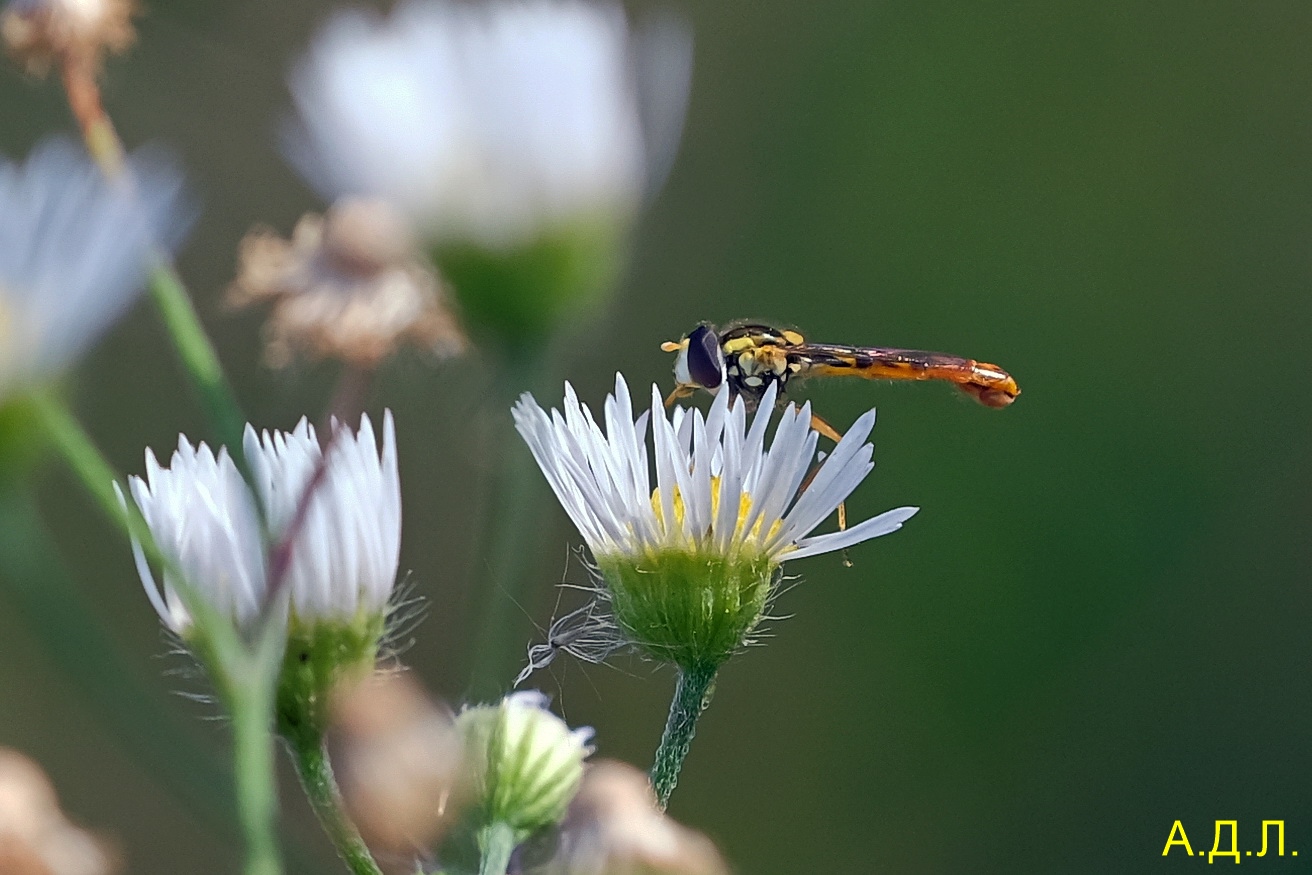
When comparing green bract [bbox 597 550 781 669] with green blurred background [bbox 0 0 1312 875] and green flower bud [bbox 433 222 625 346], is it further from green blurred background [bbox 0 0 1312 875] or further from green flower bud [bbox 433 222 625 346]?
green blurred background [bbox 0 0 1312 875]

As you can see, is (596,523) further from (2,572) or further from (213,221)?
(213,221)

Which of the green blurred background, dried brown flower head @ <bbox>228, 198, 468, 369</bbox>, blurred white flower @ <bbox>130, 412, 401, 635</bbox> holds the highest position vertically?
the green blurred background

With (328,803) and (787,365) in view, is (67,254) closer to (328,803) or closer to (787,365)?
(328,803)

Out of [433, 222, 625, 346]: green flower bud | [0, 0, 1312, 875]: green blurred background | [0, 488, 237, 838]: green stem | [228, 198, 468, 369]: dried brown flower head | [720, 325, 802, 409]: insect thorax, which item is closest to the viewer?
[0, 488, 237, 838]: green stem

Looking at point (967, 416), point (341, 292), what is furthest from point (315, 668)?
point (967, 416)

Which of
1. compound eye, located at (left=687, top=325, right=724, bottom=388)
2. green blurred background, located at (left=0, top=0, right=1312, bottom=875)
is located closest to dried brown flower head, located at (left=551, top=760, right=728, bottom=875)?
compound eye, located at (left=687, top=325, right=724, bottom=388)

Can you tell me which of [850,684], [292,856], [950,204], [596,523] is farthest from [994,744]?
[292,856]

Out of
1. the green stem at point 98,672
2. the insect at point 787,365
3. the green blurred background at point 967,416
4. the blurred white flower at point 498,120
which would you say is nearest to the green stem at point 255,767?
the green stem at point 98,672

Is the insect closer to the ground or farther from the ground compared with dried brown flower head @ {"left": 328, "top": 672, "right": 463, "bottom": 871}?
farther from the ground
